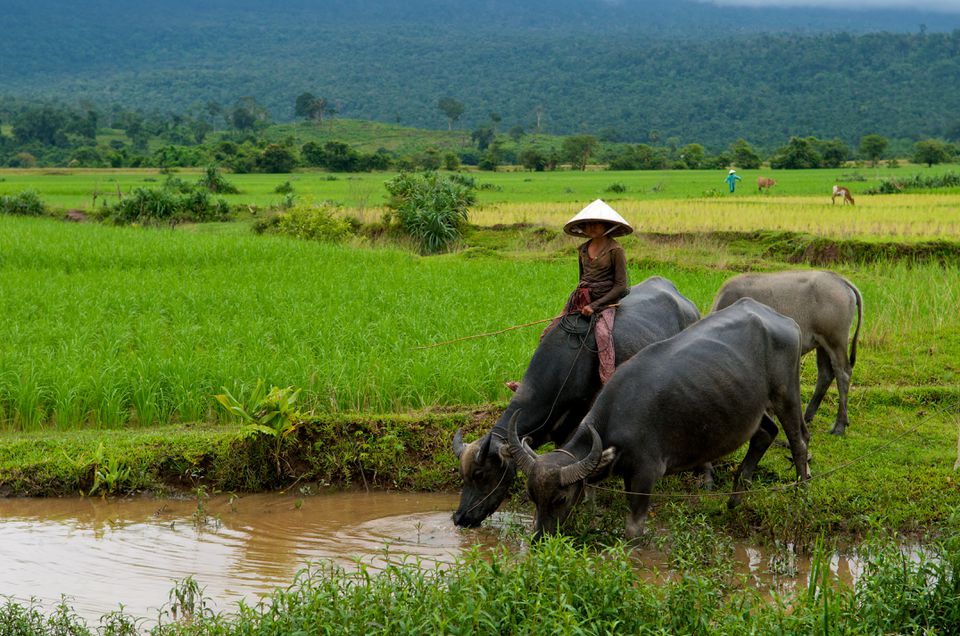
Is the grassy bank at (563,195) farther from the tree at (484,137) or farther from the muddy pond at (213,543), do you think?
the tree at (484,137)

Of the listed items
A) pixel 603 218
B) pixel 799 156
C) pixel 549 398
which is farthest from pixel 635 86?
pixel 549 398

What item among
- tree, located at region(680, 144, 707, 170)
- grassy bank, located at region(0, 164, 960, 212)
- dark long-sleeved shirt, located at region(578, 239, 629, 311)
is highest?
dark long-sleeved shirt, located at region(578, 239, 629, 311)

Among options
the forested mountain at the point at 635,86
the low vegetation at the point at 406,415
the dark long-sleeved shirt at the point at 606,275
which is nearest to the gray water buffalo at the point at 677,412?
the low vegetation at the point at 406,415

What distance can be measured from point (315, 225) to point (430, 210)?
2.19 m

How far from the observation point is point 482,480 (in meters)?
5.91

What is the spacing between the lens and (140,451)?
695 centimetres

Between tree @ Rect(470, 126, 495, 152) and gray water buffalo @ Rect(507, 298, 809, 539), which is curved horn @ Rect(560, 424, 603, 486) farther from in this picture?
tree @ Rect(470, 126, 495, 152)

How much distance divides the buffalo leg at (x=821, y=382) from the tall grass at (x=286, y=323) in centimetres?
103

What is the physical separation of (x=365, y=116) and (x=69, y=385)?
13714 cm

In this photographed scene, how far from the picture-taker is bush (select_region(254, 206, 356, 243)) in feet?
63.3

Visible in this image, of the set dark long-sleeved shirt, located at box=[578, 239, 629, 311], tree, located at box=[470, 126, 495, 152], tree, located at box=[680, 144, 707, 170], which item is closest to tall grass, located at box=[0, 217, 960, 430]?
dark long-sleeved shirt, located at box=[578, 239, 629, 311]

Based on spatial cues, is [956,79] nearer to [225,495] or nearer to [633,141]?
[633,141]

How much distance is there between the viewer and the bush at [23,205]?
24922 mm

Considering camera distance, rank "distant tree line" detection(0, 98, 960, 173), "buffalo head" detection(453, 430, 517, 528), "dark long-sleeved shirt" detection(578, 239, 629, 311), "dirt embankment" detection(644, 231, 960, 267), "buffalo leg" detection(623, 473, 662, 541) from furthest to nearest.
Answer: "distant tree line" detection(0, 98, 960, 173) → "dirt embankment" detection(644, 231, 960, 267) → "dark long-sleeved shirt" detection(578, 239, 629, 311) → "buffalo head" detection(453, 430, 517, 528) → "buffalo leg" detection(623, 473, 662, 541)
